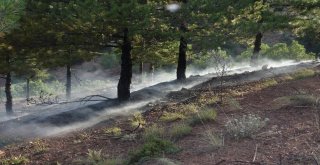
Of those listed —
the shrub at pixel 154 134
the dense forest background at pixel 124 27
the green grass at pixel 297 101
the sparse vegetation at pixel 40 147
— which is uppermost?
the dense forest background at pixel 124 27

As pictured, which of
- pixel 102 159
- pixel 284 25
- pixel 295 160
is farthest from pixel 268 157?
pixel 284 25

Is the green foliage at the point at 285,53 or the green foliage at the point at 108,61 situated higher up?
the green foliage at the point at 285,53

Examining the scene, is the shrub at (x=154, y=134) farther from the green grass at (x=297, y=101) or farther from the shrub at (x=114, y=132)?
the green grass at (x=297, y=101)

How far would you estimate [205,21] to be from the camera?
17.1 metres

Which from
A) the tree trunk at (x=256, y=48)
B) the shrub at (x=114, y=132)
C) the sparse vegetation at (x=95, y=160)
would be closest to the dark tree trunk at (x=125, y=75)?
the shrub at (x=114, y=132)

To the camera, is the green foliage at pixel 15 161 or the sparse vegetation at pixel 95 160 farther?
the green foliage at pixel 15 161

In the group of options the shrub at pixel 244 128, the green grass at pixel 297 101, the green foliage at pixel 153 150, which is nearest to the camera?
the shrub at pixel 244 128

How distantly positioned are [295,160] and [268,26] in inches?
473

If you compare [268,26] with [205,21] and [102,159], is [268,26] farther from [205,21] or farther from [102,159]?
[102,159]

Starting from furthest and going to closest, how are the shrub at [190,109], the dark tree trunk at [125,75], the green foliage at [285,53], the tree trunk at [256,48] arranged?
the green foliage at [285,53] < the tree trunk at [256,48] < the dark tree trunk at [125,75] < the shrub at [190,109]

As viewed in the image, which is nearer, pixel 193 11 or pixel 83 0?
pixel 83 0

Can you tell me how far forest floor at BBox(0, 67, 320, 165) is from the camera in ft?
21.6

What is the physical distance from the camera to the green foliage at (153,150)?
297 inches

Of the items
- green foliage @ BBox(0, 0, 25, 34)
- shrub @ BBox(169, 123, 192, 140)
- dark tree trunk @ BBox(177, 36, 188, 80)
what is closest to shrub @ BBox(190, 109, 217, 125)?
shrub @ BBox(169, 123, 192, 140)
